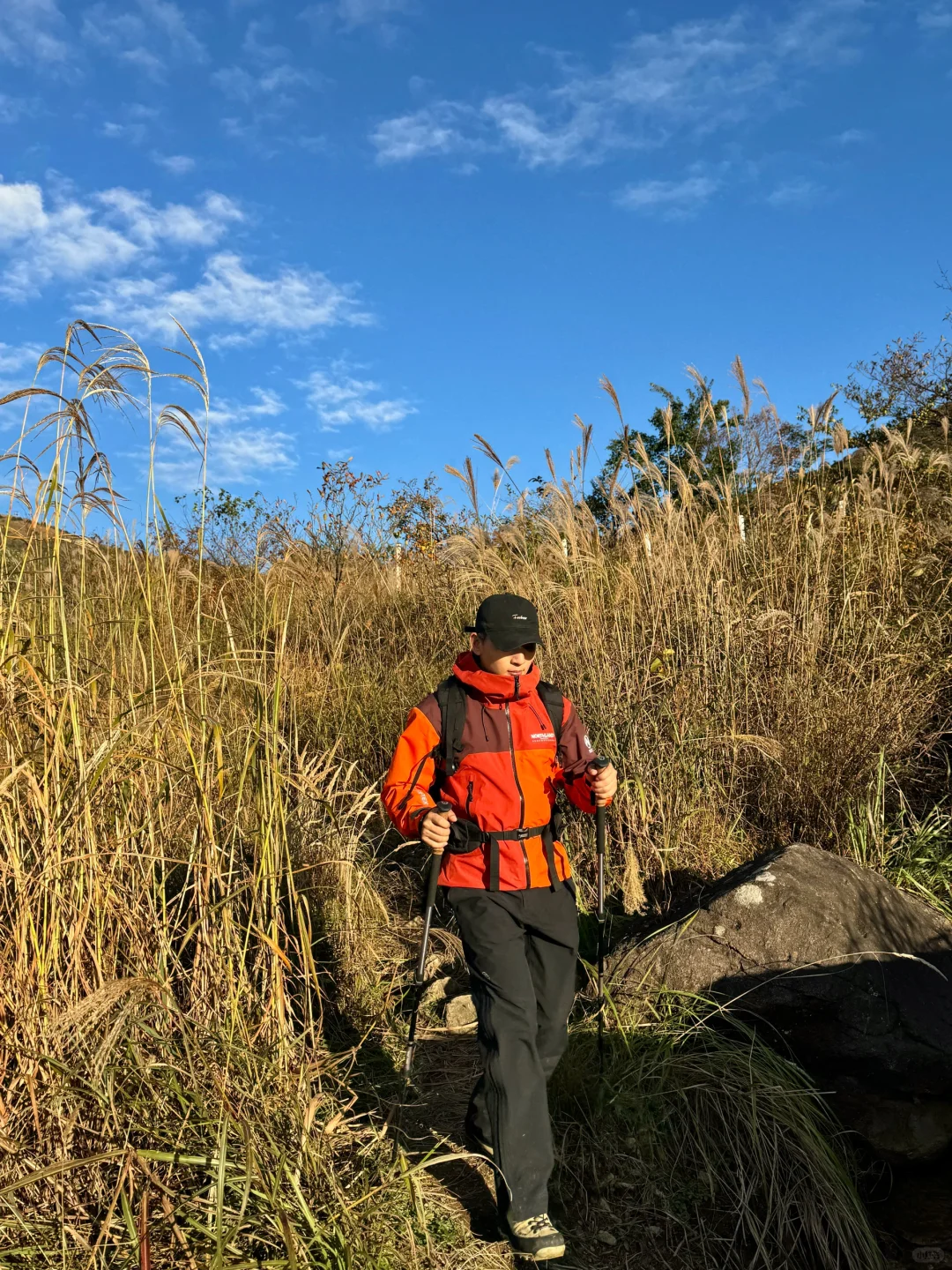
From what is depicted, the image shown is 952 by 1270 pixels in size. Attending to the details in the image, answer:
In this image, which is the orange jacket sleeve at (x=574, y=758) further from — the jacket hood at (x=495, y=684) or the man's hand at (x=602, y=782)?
the jacket hood at (x=495, y=684)

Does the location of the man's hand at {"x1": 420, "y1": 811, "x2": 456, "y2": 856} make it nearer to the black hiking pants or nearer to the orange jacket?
the orange jacket

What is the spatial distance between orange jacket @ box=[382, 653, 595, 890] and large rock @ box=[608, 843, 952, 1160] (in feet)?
2.85

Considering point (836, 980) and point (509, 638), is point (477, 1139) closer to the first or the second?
point (836, 980)

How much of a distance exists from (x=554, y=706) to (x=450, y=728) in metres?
0.41

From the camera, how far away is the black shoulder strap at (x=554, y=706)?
3.36 metres

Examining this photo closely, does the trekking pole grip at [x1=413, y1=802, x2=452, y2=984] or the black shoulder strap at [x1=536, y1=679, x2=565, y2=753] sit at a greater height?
the black shoulder strap at [x1=536, y1=679, x2=565, y2=753]

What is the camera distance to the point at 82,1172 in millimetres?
2287

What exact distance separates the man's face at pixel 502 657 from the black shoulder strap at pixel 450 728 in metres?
0.15

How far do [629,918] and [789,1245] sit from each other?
1.56m

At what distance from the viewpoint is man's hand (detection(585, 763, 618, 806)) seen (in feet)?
10.6

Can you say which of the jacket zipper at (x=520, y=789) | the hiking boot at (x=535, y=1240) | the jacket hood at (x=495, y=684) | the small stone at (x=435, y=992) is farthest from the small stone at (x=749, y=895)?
the hiking boot at (x=535, y=1240)

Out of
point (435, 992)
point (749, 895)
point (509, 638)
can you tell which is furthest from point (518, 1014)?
point (435, 992)

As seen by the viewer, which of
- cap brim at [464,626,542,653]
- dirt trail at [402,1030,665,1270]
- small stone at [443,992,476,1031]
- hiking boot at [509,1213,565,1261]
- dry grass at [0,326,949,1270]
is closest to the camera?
dry grass at [0,326,949,1270]

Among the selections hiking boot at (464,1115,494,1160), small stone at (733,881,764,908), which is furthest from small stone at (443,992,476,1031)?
small stone at (733,881,764,908)
